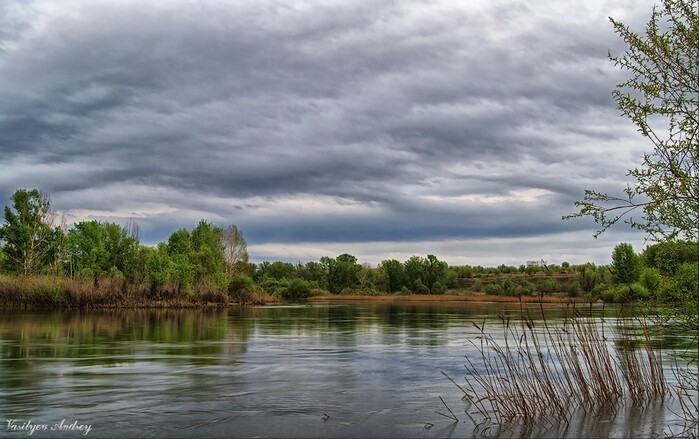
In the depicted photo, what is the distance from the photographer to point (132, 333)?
30.4 meters

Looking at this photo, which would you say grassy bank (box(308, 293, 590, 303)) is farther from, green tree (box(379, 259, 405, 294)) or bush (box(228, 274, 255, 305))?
bush (box(228, 274, 255, 305))

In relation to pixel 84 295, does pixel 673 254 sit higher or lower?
higher

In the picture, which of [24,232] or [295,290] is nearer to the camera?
[24,232]

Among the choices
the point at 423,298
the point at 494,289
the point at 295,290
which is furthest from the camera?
the point at 295,290

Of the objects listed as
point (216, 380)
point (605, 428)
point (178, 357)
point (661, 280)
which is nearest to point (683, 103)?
point (661, 280)

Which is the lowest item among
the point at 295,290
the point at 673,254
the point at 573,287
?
the point at 295,290

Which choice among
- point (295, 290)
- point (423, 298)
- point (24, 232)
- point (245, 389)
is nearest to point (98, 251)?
point (24, 232)

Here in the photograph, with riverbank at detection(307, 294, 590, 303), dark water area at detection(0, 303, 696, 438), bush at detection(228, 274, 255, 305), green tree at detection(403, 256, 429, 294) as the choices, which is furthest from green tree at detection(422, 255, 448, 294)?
dark water area at detection(0, 303, 696, 438)

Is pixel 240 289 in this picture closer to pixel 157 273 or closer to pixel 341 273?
pixel 157 273

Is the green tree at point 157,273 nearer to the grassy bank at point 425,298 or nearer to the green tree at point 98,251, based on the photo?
the green tree at point 98,251

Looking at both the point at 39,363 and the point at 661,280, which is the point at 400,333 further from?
the point at 661,280

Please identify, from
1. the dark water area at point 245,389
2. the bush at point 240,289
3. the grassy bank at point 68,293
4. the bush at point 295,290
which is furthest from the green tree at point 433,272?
the dark water area at point 245,389

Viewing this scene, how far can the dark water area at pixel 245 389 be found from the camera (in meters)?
11.0

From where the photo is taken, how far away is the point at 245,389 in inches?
593
